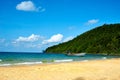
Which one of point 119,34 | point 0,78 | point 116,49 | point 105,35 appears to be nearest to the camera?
point 0,78

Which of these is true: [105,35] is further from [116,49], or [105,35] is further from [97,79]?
[97,79]

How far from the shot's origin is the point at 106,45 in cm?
17725

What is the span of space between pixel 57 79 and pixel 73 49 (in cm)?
18126

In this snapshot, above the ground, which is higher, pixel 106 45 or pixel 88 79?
pixel 106 45

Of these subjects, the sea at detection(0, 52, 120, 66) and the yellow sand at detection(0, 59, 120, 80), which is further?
the sea at detection(0, 52, 120, 66)

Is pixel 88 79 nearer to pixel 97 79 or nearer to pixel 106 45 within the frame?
pixel 97 79

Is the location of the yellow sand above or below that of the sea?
below

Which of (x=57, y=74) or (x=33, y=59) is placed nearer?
(x=57, y=74)

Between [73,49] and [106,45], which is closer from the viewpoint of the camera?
[106,45]

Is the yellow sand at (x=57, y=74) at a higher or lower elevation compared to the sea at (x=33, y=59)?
lower

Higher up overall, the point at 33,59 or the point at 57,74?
the point at 33,59

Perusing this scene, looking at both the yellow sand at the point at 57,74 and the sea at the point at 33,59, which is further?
the sea at the point at 33,59

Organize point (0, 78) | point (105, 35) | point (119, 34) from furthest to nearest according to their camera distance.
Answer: point (105, 35), point (119, 34), point (0, 78)

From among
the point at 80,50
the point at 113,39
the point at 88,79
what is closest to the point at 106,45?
the point at 113,39
